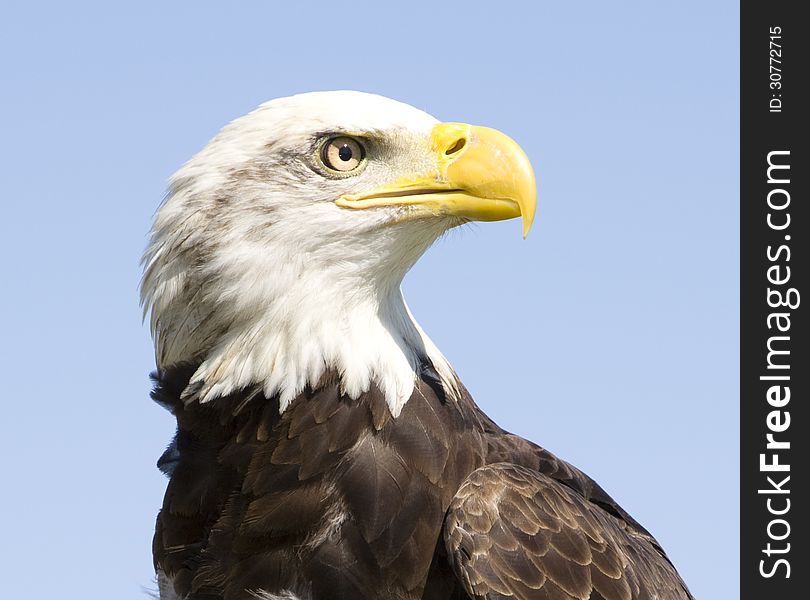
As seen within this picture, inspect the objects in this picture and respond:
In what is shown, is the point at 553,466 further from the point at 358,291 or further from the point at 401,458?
the point at 358,291

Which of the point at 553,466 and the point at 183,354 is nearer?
the point at 183,354

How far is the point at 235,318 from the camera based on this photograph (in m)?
6.14

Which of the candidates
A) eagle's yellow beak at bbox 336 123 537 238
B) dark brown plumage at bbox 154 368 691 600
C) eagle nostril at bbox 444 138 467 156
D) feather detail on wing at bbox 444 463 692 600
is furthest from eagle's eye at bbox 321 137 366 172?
feather detail on wing at bbox 444 463 692 600

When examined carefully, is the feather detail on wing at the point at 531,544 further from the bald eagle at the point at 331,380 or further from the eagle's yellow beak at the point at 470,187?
the eagle's yellow beak at the point at 470,187

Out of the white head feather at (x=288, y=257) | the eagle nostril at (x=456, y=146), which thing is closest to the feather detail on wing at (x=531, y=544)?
Answer: the white head feather at (x=288, y=257)

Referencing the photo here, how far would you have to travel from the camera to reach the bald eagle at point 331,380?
5.97 m

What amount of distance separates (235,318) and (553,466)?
2435 millimetres

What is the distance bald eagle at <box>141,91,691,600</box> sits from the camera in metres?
5.97

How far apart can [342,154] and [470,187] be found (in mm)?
770

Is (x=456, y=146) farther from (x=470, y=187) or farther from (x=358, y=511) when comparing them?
(x=358, y=511)

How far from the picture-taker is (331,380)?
6.11 metres

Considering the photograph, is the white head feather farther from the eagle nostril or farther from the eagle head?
the eagle nostril

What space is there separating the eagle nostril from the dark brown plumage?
134 centimetres
